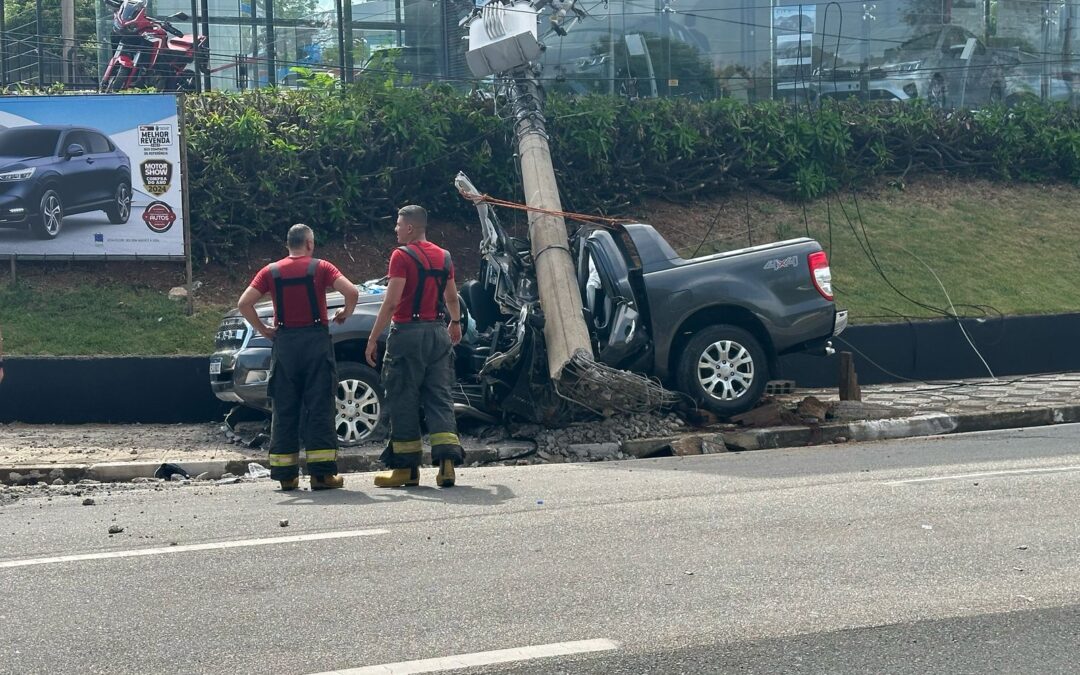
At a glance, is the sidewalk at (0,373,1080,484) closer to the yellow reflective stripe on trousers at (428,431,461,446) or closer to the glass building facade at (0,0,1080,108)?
the yellow reflective stripe on trousers at (428,431,461,446)

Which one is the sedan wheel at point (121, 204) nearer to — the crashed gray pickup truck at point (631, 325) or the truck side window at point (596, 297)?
the crashed gray pickup truck at point (631, 325)

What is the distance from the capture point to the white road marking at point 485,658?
448 centimetres

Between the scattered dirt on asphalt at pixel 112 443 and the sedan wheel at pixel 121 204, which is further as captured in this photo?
the sedan wheel at pixel 121 204

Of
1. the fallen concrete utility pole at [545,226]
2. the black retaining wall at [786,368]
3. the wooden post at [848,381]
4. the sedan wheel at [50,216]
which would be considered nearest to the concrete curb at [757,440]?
the fallen concrete utility pole at [545,226]

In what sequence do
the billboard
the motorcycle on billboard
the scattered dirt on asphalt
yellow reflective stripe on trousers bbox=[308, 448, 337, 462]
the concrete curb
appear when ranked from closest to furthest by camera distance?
1. yellow reflective stripe on trousers bbox=[308, 448, 337, 462]
2. the concrete curb
3. the scattered dirt on asphalt
4. the billboard
5. the motorcycle on billboard

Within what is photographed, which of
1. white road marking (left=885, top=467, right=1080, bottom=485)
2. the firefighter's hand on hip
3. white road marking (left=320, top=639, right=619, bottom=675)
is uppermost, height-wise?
the firefighter's hand on hip

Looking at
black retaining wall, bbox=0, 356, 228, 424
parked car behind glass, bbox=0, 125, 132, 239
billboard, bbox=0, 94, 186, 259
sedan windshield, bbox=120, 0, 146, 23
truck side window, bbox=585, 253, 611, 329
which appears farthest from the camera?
sedan windshield, bbox=120, 0, 146, 23

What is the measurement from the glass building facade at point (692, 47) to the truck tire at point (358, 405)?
25.8 feet

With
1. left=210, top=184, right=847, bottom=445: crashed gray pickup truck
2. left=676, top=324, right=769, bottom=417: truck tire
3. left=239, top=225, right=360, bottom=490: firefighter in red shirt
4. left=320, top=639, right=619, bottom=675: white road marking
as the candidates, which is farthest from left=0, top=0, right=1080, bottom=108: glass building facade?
left=320, top=639, right=619, bottom=675: white road marking

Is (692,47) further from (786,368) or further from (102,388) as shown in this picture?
(102,388)

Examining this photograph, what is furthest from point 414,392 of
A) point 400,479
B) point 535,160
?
point 535,160

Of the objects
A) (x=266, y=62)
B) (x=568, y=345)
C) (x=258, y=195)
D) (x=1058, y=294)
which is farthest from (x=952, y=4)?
(x=568, y=345)

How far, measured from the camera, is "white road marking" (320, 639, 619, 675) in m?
4.48

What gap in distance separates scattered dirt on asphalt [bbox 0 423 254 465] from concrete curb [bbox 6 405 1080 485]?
0.22 meters
